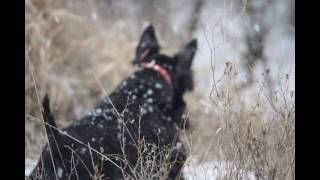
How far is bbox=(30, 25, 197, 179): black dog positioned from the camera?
3336 millimetres

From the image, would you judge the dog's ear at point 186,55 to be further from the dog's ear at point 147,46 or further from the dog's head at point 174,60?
the dog's ear at point 147,46

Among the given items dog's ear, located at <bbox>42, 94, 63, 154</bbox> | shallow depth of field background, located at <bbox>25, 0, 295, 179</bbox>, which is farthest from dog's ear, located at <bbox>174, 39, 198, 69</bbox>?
dog's ear, located at <bbox>42, 94, 63, 154</bbox>

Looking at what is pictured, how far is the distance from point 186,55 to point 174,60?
134 mm

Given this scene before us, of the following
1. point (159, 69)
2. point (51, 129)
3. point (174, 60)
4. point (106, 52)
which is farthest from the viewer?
point (106, 52)

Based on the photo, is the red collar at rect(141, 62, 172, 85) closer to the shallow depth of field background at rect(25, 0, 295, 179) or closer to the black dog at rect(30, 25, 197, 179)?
the black dog at rect(30, 25, 197, 179)

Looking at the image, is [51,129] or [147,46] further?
[147,46]

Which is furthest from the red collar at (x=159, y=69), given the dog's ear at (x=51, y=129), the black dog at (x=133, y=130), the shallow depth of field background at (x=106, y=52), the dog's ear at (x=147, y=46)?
the dog's ear at (x=51, y=129)

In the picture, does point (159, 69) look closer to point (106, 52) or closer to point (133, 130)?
point (133, 130)

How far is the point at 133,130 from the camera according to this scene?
11.4 feet

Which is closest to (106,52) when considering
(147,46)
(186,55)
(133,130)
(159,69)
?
(147,46)

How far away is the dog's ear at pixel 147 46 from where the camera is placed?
5.08 metres

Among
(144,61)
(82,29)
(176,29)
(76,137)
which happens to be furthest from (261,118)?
(176,29)
